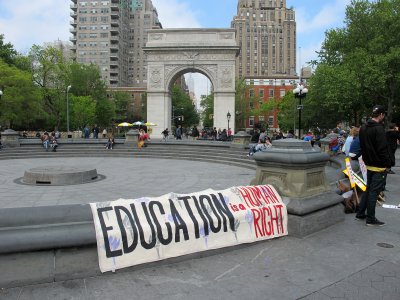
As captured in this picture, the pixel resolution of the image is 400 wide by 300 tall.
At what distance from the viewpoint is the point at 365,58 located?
114 ft

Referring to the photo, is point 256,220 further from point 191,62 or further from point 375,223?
point 191,62

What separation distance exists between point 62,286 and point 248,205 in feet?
8.48

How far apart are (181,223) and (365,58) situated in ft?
120

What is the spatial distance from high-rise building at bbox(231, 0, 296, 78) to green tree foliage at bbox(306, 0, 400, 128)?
360 feet

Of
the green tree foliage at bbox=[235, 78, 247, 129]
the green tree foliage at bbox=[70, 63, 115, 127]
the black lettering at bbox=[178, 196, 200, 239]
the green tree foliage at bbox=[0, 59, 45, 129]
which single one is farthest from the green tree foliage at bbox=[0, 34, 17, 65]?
the black lettering at bbox=[178, 196, 200, 239]

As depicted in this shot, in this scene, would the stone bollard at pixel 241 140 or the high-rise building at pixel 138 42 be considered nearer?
the stone bollard at pixel 241 140

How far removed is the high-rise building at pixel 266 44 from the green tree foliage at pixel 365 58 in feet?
360

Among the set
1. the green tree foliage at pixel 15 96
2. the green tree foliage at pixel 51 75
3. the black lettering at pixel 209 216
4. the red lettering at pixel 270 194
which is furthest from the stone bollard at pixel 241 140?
the green tree foliage at pixel 51 75

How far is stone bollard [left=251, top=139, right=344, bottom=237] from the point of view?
507 cm

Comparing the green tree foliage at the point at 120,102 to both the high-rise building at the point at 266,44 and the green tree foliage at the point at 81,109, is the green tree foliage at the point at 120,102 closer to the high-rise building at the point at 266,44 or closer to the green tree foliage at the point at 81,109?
the green tree foliage at the point at 81,109

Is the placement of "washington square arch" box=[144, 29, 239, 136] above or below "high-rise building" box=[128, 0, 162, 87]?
below

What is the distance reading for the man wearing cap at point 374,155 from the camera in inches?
215

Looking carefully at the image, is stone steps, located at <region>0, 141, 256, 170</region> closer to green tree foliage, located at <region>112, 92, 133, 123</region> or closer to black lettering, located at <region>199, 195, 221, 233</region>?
black lettering, located at <region>199, 195, 221, 233</region>

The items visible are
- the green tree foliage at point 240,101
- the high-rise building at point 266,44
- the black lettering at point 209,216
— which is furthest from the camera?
the high-rise building at point 266,44
